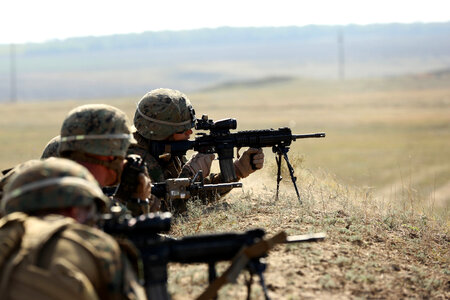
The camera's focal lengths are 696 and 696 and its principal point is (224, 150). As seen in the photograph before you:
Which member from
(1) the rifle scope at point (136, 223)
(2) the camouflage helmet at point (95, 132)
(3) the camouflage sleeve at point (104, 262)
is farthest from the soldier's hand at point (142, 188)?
(3) the camouflage sleeve at point (104, 262)

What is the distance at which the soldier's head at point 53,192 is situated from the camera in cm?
380

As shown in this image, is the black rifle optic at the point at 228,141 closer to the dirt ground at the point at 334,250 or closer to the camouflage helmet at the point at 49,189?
the dirt ground at the point at 334,250

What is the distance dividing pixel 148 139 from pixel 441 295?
12.4ft

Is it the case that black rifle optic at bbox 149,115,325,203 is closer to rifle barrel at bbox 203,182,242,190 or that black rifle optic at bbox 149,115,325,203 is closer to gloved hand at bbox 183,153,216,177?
gloved hand at bbox 183,153,216,177

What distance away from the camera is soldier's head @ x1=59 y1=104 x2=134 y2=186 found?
528 cm

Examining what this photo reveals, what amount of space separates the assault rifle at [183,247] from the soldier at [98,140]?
1.09 m

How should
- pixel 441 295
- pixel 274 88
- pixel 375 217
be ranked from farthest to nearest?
pixel 274 88 → pixel 375 217 → pixel 441 295

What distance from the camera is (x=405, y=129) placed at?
42.8 m

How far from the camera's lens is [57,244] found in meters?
3.53

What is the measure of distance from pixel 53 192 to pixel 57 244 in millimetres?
376

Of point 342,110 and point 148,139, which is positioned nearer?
point 148,139

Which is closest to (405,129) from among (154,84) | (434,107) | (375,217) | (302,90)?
(434,107)

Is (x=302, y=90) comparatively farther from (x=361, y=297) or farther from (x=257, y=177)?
(x=361, y=297)

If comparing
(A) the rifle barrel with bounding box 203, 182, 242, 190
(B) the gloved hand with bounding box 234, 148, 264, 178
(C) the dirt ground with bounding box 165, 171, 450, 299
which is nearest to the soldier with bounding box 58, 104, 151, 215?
(C) the dirt ground with bounding box 165, 171, 450, 299
